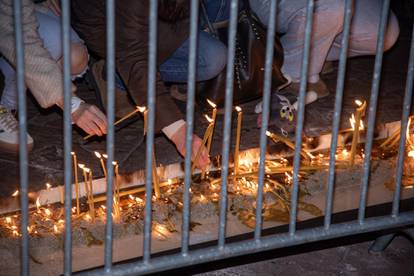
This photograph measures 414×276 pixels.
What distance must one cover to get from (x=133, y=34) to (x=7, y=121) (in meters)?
0.96

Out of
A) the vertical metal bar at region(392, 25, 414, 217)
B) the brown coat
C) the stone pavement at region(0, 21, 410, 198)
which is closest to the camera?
the vertical metal bar at region(392, 25, 414, 217)

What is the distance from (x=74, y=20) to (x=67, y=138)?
178 cm

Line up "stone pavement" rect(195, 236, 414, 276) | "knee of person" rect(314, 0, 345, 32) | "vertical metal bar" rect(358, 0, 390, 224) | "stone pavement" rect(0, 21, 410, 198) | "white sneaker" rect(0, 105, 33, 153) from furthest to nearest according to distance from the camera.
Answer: "knee of person" rect(314, 0, 345, 32) < "white sneaker" rect(0, 105, 33, 153) < "stone pavement" rect(0, 21, 410, 198) < "stone pavement" rect(195, 236, 414, 276) < "vertical metal bar" rect(358, 0, 390, 224)

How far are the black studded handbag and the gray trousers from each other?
13 centimetres

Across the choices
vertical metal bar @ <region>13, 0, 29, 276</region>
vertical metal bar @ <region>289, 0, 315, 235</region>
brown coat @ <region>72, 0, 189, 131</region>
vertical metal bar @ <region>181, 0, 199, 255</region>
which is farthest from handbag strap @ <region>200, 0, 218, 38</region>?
vertical metal bar @ <region>13, 0, 29, 276</region>

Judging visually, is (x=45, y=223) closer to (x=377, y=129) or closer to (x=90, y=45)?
(x=90, y=45)

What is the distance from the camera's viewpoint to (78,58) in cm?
427

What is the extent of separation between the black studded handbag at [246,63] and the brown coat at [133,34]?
384 mm

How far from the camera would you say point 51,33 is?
412cm

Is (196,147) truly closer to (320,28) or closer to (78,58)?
(78,58)

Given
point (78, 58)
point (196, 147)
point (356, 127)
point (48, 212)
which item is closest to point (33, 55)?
point (78, 58)

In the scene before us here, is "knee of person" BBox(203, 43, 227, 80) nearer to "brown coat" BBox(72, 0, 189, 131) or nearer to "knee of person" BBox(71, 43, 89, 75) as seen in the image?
"brown coat" BBox(72, 0, 189, 131)

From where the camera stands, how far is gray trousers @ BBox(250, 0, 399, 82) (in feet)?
15.0

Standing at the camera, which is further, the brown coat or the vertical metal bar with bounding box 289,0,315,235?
the brown coat
